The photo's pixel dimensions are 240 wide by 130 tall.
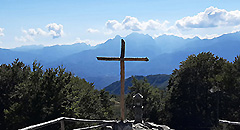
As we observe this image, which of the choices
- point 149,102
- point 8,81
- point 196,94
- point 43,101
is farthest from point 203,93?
point 8,81

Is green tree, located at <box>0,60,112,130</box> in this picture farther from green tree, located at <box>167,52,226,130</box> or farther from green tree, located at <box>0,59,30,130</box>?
green tree, located at <box>167,52,226,130</box>

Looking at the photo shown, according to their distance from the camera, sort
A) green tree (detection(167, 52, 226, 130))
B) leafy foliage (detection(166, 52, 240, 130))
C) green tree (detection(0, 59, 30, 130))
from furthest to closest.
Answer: green tree (detection(167, 52, 226, 130)) → leafy foliage (detection(166, 52, 240, 130)) → green tree (detection(0, 59, 30, 130))

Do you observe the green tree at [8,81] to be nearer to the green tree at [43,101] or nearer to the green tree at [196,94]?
the green tree at [43,101]

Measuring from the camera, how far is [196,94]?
80.3 ft

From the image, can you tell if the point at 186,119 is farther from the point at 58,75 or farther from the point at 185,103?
the point at 58,75

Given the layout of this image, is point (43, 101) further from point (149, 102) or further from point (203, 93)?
point (149, 102)

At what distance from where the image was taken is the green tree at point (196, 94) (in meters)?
24.1

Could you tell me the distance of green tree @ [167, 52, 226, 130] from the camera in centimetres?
2406

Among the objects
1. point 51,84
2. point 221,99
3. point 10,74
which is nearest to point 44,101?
point 51,84

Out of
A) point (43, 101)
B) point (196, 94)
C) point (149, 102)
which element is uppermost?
point (196, 94)

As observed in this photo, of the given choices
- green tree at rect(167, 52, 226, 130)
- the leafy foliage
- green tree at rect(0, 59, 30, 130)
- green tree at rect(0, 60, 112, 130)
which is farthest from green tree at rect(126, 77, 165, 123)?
green tree at rect(0, 59, 30, 130)

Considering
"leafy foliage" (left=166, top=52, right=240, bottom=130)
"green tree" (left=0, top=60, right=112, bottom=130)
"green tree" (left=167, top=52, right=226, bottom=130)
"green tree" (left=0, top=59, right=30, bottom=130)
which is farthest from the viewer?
"green tree" (left=167, top=52, right=226, bottom=130)

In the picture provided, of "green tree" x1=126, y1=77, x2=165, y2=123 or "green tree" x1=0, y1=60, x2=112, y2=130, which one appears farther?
"green tree" x1=126, y1=77, x2=165, y2=123

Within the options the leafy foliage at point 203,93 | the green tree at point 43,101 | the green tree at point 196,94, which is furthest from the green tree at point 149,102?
the green tree at point 43,101
